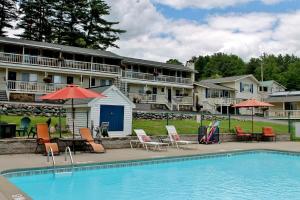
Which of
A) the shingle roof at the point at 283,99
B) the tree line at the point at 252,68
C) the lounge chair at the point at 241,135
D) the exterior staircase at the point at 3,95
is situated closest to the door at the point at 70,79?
the exterior staircase at the point at 3,95

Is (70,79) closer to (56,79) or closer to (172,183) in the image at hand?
(56,79)

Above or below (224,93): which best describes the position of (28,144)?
below

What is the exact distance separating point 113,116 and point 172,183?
8.84 meters

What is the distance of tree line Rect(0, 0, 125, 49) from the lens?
164 ft

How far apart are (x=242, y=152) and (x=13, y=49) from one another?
1041 inches

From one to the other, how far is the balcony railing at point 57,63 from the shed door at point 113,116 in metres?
18.5

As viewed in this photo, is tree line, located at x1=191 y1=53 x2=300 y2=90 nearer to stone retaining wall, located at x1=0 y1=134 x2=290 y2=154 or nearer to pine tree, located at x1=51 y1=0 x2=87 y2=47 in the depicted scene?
pine tree, located at x1=51 y1=0 x2=87 y2=47

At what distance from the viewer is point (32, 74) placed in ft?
119

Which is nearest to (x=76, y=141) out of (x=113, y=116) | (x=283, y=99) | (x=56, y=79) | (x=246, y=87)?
(x=113, y=116)

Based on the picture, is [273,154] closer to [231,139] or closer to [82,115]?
[231,139]

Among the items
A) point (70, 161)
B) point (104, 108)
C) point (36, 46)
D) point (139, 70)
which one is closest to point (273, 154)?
point (104, 108)

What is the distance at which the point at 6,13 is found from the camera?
49.1m

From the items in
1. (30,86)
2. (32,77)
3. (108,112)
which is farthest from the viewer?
(32,77)

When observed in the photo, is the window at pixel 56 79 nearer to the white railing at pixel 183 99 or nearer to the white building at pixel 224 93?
the white railing at pixel 183 99
